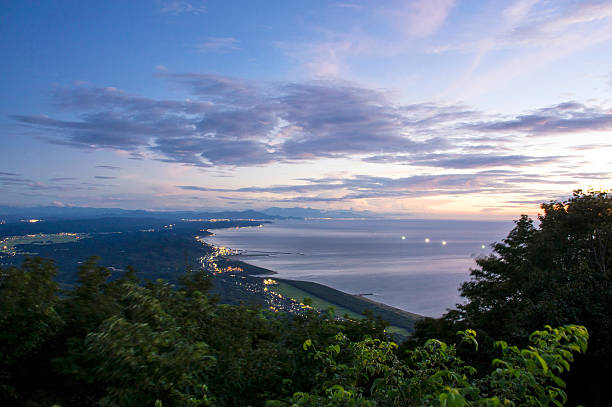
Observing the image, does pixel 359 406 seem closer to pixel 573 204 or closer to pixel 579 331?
pixel 579 331

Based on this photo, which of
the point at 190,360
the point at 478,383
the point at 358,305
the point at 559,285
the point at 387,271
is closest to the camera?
the point at 478,383

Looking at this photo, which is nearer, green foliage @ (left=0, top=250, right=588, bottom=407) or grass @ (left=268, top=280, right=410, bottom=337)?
green foliage @ (left=0, top=250, right=588, bottom=407)

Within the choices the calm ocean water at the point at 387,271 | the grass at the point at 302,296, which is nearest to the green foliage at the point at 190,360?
the calm ocean water at the point at 387,271

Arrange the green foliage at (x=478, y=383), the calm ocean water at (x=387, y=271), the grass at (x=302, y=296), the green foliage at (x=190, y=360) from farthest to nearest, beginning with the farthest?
the calm ocean water at (x=387, y=271)
the grass at (x=302, y=296)
the green foliage at (x=190, y=360)
the green foliage at (x=478, y=383)

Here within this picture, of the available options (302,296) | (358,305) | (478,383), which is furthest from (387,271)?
(478,383)

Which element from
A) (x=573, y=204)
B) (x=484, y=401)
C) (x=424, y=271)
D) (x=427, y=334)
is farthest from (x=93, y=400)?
(x=424, y=271)

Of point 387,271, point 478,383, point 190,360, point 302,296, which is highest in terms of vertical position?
point 190,360

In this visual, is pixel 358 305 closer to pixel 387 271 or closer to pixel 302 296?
pixel 302 296

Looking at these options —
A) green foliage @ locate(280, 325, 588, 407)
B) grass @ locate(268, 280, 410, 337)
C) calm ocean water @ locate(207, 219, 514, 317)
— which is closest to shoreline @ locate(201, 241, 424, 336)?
grass @ locate(268, 280, 410, 337)

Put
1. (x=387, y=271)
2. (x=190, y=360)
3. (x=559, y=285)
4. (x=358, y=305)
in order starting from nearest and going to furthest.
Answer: (x=190, y=360), (x=559, y=285), (x=358, y=305), (x=387, y=271)

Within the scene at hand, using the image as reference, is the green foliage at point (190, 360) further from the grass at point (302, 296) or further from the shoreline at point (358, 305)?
the grass at point (302, 296)

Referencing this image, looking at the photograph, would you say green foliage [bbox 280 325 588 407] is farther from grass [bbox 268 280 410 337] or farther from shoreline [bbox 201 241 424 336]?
grass [bbox 268 280 410 337]

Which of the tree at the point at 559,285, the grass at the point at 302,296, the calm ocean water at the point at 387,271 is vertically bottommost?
the calm ocean water at the point at 387,271
